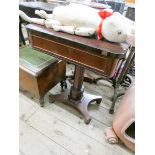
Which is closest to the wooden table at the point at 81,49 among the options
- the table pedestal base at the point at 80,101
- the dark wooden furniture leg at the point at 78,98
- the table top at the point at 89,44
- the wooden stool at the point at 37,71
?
the table top at the point at 89,44

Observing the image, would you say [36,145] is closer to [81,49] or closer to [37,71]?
[37,71]

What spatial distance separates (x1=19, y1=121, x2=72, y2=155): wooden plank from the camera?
3.55 feet

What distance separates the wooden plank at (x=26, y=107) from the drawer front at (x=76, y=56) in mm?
672

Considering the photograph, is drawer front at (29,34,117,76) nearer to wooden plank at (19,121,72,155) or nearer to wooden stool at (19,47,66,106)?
wooden stool at (19,47,66,106)

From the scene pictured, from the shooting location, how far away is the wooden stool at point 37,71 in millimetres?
1226

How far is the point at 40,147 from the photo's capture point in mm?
1110

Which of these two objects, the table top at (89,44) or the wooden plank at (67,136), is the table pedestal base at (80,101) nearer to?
the wooden plank at (67,136)

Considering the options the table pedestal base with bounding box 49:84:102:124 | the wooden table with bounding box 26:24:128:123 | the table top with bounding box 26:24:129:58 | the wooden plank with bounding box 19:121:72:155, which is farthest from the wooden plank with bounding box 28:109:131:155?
the table top with bounding box 26:24:129:58

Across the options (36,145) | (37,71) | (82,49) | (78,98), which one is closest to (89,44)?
(82,49)

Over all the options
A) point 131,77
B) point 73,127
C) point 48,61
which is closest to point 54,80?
point 48,61

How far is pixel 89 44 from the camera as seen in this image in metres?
0.77
